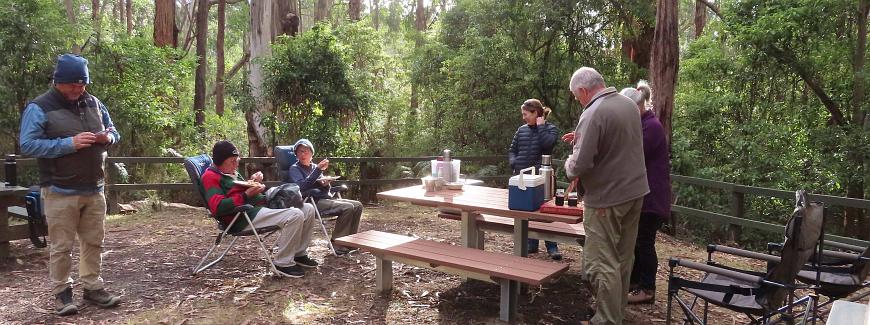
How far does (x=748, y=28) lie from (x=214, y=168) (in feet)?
25.5

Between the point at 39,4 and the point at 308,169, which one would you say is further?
the point at 39,4

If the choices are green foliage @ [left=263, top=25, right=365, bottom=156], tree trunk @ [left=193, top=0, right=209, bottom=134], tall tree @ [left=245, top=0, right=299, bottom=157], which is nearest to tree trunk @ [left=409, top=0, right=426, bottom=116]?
tall tree @ [left=245, top=0, right=299, bottom=157]

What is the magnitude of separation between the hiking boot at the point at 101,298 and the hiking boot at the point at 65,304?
0.45 feet

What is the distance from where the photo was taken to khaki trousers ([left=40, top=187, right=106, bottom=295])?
12.6 ft

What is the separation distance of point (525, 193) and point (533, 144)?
157 cm

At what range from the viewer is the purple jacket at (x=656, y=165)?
13.1 ft

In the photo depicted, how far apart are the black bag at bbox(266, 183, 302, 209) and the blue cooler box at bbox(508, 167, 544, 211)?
1.98 metres

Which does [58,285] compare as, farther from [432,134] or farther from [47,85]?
[432,134]

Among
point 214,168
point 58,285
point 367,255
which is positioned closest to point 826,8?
point 367,255

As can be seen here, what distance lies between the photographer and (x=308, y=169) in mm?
5742

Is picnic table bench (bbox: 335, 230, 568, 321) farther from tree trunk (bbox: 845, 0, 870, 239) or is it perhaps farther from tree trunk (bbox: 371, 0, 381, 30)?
tree trunk (bbox: 371, 0, 381, 30)

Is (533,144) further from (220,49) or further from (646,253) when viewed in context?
(220,49)

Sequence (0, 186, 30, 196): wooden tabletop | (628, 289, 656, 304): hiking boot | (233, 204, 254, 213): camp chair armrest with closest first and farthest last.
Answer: (628, 289, 656, 304): hiking boot, (233, 204, 254, 213): camp chair armrest, (0, 186, 30, 196): wooden tabletop

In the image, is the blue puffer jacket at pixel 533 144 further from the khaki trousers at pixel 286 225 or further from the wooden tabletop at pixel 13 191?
the wooden tabletop at pixel 13 191
